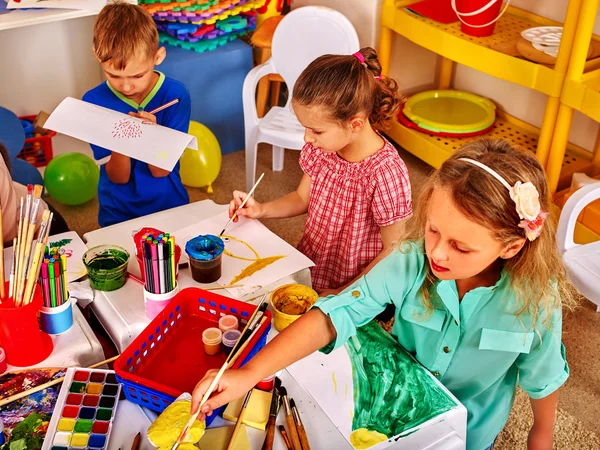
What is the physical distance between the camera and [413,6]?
2.93 meters

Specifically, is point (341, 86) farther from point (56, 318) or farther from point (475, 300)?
point (56, 318)

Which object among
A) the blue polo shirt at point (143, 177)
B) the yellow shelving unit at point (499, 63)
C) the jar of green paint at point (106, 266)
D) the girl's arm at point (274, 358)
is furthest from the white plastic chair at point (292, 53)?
the girl's arm at point (274, 358)

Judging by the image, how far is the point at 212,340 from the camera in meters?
1.25

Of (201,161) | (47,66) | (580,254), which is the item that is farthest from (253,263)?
(47,66)

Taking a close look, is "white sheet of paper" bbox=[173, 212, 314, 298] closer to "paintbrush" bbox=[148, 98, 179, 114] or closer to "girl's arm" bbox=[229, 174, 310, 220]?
"girl's arm" bbox=[229, 174, 310, 220]

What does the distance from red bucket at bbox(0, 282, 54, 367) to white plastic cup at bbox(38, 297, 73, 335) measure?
3 cm

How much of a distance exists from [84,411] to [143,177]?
1.00m

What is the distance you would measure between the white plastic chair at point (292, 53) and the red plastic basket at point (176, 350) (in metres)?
1.47

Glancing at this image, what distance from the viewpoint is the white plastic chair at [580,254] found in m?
1.90

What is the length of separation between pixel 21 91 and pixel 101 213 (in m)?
1.24

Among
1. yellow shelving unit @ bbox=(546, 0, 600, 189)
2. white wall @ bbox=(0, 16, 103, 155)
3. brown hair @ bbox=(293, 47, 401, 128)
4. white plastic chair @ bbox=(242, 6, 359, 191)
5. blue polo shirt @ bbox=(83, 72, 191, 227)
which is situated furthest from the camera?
white wall @ bbox=(0, 16, 103, 155)

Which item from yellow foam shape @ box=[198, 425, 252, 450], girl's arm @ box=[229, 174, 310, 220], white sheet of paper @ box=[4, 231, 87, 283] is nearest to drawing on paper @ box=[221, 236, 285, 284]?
girl's arm @ box=[229, 174, 310, 220]

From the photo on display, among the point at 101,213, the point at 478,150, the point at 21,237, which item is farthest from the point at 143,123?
the point at 478,150

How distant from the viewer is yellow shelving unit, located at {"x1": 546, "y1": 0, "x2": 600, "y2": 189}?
2252mm
